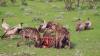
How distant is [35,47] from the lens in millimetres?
17688

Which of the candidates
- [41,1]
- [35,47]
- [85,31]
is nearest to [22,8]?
[41,1]

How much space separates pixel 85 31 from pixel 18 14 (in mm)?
8558

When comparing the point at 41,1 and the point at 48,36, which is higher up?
the point at 48,36

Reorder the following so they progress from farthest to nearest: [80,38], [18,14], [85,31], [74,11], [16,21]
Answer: [74,11], [18,14], [16,21], [85,31], [80,38]

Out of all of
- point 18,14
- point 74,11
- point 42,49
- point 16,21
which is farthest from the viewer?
point 74,11

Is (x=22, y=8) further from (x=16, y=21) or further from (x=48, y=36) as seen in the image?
(x=48, y=36)

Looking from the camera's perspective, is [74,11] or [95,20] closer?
[95,20]

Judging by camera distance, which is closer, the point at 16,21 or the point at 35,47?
the point at 35,47

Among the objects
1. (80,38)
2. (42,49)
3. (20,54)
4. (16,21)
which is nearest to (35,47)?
(42,49)

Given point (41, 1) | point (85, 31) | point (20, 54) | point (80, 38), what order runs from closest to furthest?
point (20, 54), point (80, 38), point (85, 31), point (41, 1)

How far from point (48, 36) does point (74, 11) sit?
1648 centimetres

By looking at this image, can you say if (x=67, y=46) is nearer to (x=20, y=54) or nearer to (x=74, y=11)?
(x=20, y=54)

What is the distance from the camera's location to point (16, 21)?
1065 inches

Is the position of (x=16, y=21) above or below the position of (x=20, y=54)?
below
